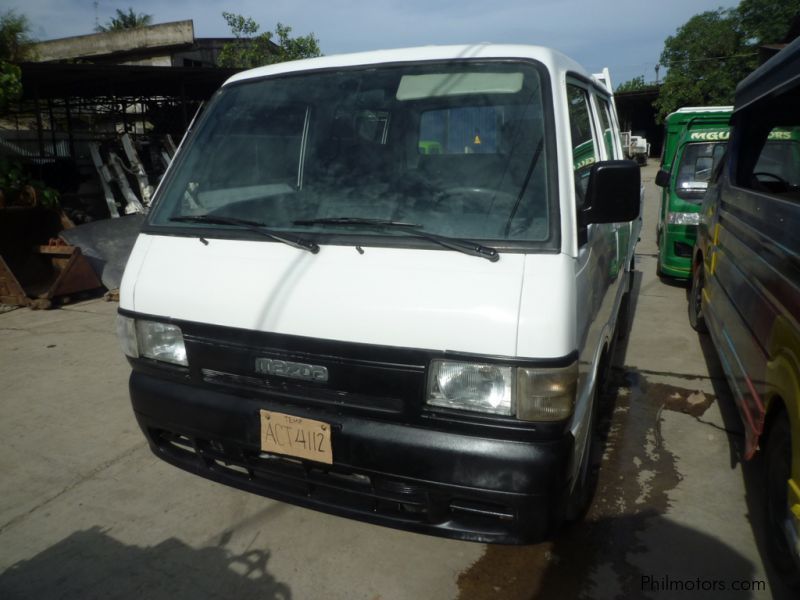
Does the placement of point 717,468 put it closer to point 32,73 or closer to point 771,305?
point 771,305

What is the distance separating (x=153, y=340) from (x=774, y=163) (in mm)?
5292

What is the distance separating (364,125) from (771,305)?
192cm

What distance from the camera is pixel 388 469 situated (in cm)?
213

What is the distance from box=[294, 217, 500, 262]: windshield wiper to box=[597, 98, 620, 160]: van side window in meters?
1.88

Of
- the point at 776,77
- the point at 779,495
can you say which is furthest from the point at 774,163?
the point at 779,495

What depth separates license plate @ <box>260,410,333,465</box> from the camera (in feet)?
7.18

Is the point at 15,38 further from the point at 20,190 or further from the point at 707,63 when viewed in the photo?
the point at 707,63

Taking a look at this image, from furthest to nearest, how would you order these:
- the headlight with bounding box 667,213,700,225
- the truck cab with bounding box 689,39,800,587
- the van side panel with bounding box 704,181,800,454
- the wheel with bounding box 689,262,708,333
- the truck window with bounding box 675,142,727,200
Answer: the truck window with bounding box 675,142,727,200
the headlight with bounding box 667,213,700,225
the wheel with bounding box 689,262,708,333
the van side panel with bounding box 704,181,800,454
the truck cab with bounding box 689,39,800,587

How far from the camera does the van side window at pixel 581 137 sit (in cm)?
260

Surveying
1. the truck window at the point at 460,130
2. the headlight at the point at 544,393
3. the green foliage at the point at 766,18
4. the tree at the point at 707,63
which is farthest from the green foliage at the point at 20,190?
the green foliage at the point at 766,18

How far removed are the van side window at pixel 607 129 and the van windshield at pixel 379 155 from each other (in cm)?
139

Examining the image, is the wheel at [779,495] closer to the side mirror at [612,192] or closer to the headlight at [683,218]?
the side mirror at [612,192]

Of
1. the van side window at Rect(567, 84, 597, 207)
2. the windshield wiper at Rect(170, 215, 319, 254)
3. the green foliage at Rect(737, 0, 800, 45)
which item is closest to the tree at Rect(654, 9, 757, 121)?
the green foliage at Rect(737, 0, 800, 45)

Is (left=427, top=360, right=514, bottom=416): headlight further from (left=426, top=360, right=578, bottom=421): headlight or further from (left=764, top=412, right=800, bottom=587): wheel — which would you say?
(left=764, top=412, right=800, bottom=587): wheel
